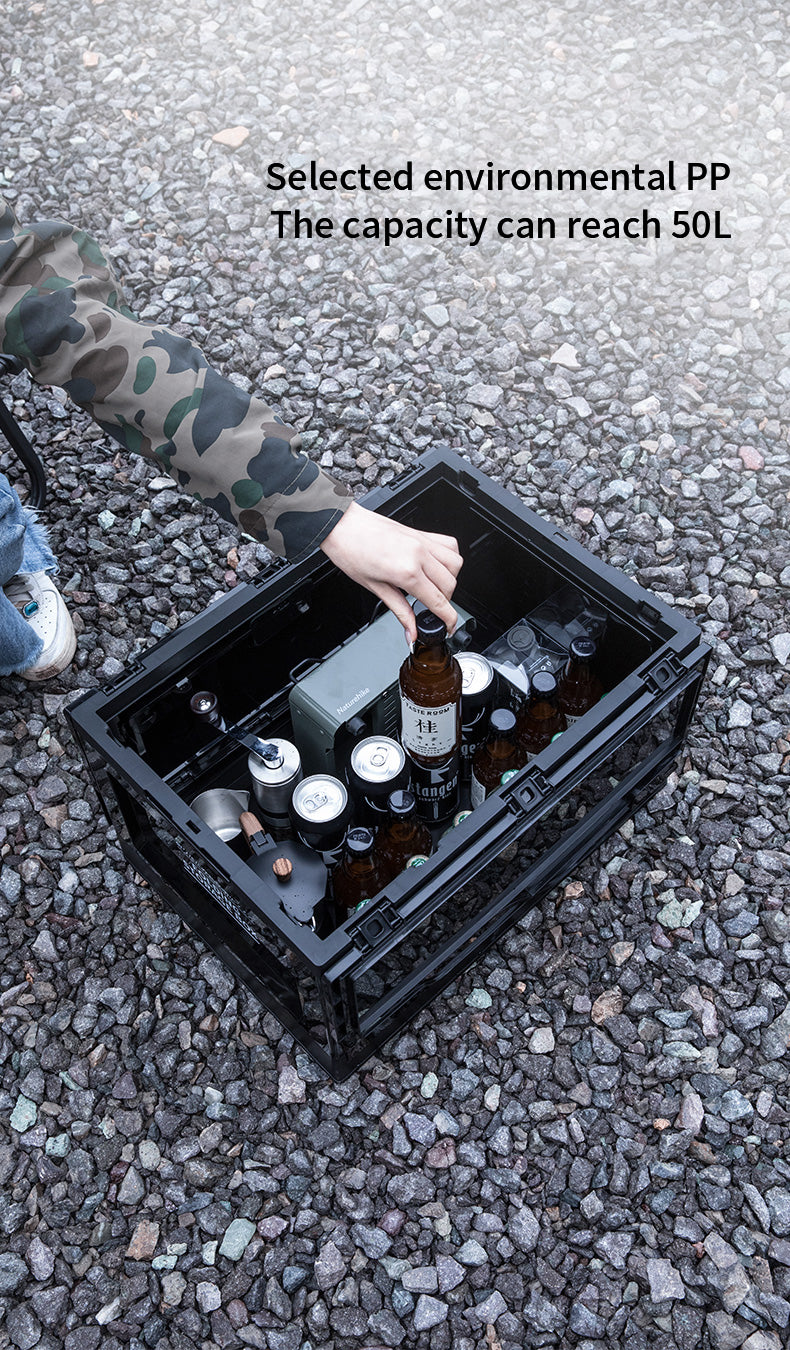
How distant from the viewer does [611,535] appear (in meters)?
3.58

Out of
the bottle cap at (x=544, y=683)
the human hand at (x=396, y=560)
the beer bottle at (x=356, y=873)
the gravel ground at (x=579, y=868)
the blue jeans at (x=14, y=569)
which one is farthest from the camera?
the blue jeans at (x=14, y=569)

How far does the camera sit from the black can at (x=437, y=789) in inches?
101

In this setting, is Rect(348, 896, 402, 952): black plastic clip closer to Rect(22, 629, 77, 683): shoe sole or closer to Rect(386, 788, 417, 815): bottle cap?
Rect(386, 788, 417, 815): bottle cap

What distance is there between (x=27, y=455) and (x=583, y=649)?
1.88 metres

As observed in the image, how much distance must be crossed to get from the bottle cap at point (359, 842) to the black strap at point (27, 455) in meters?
1.67

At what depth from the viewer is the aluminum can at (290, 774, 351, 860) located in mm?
2455

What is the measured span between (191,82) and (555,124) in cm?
156

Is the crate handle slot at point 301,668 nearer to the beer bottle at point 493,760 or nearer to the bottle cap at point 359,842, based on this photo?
the beer bottle at point 493,760

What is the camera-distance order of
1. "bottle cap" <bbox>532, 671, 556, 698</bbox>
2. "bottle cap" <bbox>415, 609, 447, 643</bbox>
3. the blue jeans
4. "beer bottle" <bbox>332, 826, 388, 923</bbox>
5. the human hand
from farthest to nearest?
1. the blue jeans
2. "bottle cap" <bbox>532, 671, 556, 698</bbox>
3. "beer bottle" <bbox>332, 826, 388, 923</bbox>
4. "bottle cap" <bbox>415, 609, 447, 643</bbox>
5. the human hand

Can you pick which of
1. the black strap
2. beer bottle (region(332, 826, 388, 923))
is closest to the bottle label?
beer bottle (region(332, 826, 388, 923))

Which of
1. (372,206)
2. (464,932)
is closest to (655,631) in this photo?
(464,932)

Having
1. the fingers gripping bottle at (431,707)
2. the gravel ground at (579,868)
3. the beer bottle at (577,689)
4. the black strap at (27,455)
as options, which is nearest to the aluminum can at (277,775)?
the fingers gripping bottle at (431,707)

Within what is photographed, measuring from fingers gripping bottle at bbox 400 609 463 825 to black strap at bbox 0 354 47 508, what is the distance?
1.53 metres

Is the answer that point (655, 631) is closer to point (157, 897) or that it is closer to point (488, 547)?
point (488, 547)
